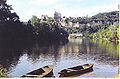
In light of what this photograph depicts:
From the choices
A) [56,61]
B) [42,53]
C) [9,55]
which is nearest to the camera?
[56,61]

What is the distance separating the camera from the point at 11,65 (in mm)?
35906

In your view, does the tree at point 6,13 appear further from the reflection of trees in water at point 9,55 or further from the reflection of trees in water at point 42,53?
the reflection of trees in water at point 42,53

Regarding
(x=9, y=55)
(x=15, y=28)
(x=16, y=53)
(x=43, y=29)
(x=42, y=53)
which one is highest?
(x=15, y=28)

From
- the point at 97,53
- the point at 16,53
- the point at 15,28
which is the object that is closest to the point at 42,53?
the point at 16,53

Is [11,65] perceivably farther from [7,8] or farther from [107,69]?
[7,8]

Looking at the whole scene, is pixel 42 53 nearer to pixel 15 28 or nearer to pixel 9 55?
pixel 9 55

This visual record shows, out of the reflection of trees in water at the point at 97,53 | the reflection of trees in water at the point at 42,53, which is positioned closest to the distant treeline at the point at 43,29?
the reflection of trees in water at the point at 97,53

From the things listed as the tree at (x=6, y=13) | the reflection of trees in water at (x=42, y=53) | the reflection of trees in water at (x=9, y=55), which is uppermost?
the tree at (x=6, y=13)

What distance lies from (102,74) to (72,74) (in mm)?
5509

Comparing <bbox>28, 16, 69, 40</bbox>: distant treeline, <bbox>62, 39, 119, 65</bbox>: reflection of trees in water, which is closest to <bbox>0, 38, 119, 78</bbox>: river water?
<bbox>62, 39, 119, 65</bbox>: reflection of trees in water

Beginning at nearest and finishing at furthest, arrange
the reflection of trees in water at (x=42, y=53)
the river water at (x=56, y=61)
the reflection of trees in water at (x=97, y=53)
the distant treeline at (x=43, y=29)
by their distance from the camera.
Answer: the river water at (x=56, y=61), the reflection of trees in water at (x=97, y=53), the reflection of trees in water at (x=42, y=53), the distant treeline at (x=43, y=29)

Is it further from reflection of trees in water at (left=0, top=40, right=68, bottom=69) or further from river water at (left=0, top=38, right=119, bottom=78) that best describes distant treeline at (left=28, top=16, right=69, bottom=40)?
river water at (left=0, top=38, right=119, bottom=78)

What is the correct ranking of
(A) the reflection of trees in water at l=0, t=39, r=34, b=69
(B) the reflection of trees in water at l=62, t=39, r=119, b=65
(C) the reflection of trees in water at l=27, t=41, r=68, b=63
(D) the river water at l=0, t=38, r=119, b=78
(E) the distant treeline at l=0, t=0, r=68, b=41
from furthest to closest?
(E) the distant treeline at l=0, t=0, r=68, b=41
(C) the reflection of trees in water at l=27, t=41, r=68, b=63
(B) the reflection of trees in water at l=62, t=39, r=119, b=65
(A) the reflection of trees in water at l=0, t=39, r=34, b=69
(D) the river water at l=0, t=38, r=119, b=78

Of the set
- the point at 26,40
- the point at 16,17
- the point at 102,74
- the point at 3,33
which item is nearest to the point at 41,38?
the point at 26,40
